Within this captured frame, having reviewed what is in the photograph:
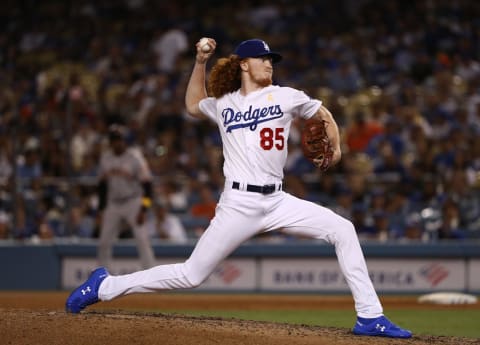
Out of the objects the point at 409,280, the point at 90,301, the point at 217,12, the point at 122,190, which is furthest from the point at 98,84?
the point at 90,301

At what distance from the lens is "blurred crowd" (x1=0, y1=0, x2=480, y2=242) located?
12.5 metres

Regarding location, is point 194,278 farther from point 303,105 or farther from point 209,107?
point 303,105

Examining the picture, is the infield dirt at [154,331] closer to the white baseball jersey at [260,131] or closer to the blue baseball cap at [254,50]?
the white baseball jersey at [260,131]

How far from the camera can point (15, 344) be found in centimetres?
550

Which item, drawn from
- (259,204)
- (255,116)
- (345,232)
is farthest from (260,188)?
(345,232)

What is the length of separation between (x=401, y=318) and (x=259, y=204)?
3.73 metres

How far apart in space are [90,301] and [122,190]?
5.41 m

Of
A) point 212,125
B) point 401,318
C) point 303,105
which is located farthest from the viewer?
point 212,125

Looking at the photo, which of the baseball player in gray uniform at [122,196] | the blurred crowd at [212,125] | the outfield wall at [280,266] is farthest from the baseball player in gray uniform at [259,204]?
the blurred crowd at [212,125]

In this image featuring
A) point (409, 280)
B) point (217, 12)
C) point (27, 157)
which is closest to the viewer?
point (409, 280)

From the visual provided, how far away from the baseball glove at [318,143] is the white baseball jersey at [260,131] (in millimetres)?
134

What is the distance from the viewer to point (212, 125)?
588 inches

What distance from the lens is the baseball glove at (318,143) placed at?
579 centimetres

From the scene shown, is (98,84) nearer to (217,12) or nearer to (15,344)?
(217,12)
